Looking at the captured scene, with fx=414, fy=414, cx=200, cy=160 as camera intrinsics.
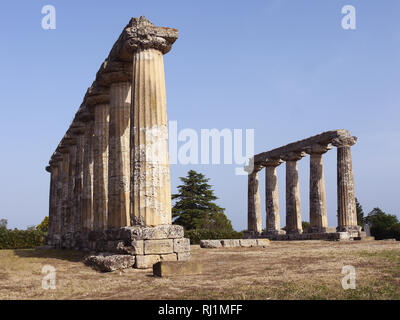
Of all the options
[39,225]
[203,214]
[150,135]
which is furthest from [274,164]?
[39,225]

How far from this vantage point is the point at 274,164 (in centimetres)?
3959

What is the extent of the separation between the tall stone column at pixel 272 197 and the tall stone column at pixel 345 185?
26.7ft

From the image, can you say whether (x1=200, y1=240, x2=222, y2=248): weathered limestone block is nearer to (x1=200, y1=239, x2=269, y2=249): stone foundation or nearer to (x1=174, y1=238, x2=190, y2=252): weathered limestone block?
(x1=200, y1=239, x2=269, y2=249): stone foundation

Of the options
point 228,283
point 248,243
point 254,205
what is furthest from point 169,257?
point 254,205

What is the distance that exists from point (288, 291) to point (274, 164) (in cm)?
3263

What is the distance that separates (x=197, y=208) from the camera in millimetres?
51406

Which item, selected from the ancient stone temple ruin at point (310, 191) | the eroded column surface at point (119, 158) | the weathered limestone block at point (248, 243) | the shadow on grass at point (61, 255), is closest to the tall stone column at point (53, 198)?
the shadow on grass at point (61, 255)

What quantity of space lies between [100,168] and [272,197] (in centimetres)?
2286

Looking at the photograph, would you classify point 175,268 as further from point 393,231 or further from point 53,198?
point 393,231

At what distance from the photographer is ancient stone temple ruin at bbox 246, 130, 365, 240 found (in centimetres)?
3125
